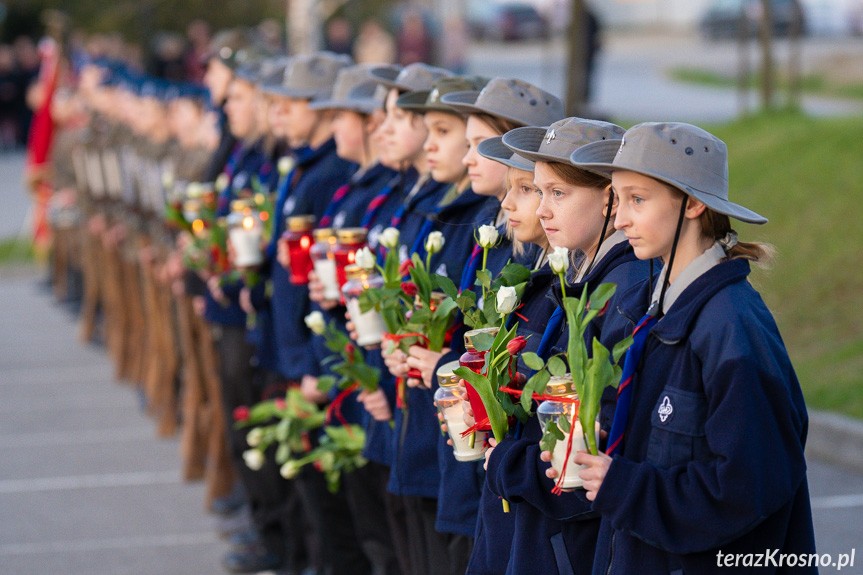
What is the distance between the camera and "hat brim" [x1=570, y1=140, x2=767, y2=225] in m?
2.75

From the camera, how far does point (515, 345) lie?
10.7 ft

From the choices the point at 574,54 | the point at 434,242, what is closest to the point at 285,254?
the point at 434,242

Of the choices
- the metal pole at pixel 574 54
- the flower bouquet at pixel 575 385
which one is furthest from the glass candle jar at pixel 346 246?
the metal pole at pixel 574 54

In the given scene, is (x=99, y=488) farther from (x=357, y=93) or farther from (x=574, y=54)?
(x=574, y=54)

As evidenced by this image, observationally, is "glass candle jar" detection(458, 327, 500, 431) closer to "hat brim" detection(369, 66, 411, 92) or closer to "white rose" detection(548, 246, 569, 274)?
"white rose" detection(548, 246, 569, 274)

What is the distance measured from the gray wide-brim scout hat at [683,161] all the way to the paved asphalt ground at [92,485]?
3.09 m

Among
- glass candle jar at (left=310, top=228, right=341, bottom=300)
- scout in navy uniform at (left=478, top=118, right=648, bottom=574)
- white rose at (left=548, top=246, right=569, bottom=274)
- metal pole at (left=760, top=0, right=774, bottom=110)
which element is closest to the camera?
white rose at (left=548, top=246, right=569, bottom=274)

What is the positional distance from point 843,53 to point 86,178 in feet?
62.2

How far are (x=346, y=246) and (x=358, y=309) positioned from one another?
51 centimetres

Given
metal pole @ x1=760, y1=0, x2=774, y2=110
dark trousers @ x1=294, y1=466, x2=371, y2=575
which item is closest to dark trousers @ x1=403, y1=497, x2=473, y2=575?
dark trousers @ x1=294, y1=466, x2=371, y2=575

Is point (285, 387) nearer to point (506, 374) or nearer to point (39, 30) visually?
point (506, 374)

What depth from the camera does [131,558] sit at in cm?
662

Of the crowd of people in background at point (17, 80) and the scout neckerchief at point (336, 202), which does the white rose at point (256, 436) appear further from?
the crowd of people in background at point (17, 80)

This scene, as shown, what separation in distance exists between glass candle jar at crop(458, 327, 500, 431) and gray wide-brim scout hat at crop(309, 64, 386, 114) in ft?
6.93
